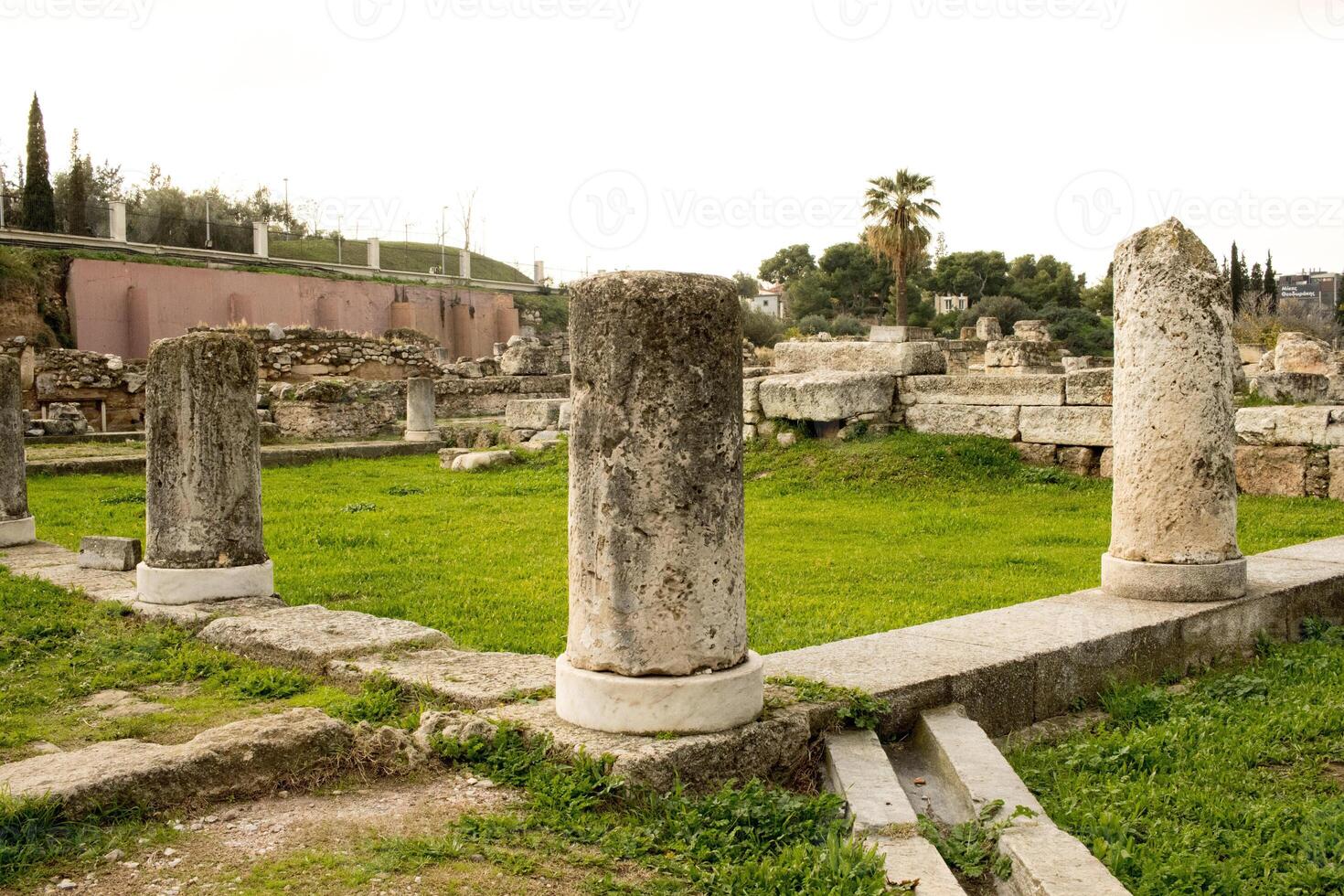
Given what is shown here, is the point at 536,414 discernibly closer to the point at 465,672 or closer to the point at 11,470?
the point at 11,470

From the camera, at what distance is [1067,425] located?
38.3 feet

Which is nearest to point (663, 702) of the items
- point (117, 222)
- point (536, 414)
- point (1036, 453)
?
point (1036, 453)

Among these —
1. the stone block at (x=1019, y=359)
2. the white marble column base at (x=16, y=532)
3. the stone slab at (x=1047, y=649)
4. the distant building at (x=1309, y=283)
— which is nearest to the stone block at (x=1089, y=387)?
the stone slab at (x=1047, y=649)

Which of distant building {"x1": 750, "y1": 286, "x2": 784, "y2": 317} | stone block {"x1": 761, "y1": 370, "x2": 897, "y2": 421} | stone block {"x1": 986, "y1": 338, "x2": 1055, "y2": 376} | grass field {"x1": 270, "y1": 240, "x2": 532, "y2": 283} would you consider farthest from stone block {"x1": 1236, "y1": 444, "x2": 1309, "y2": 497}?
distant building {"x1": 750, "y1": 286, "x2": 784, "y2": 317}

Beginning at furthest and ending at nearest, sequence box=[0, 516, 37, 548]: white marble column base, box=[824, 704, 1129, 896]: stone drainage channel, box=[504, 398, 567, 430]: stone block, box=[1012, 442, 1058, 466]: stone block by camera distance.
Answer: box=[504, 398, 567, 430]: stone block → box=[1012, 442, 1058, 466]: stone block → box=[0, 516, 37, 548]: white marble column base → box=[824, 704, 1129, 896]: stone drainage channel

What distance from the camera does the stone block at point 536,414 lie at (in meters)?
17.2

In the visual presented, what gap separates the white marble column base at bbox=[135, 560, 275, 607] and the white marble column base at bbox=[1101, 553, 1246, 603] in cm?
514

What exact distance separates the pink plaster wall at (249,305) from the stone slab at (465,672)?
89.1ft

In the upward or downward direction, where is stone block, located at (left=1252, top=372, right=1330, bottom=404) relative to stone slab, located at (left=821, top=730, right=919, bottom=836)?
upward

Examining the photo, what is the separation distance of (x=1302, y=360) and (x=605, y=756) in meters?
19.6

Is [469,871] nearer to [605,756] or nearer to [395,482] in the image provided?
[605,756]

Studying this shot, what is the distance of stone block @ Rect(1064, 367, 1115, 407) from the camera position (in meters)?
11.5

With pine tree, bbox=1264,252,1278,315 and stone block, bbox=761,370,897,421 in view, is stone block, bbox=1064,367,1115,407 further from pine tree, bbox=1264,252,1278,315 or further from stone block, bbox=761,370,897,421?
pine tree, bbox=1264,252,1278,315

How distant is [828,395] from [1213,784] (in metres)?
8.65
